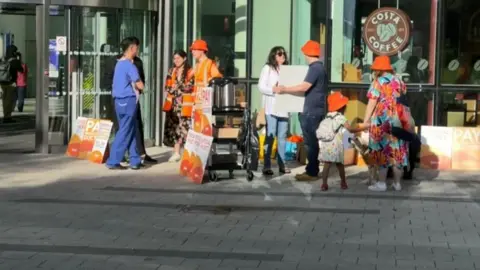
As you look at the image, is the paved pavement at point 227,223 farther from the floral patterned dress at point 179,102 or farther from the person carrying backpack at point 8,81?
the person carrying backpack at point 8,81

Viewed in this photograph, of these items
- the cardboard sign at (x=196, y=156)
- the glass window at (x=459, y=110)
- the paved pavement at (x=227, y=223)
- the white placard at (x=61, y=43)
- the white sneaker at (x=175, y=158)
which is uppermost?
the white placard at (x=61, y=43)

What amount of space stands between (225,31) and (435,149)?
4.19 metres

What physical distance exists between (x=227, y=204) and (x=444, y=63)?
572cm

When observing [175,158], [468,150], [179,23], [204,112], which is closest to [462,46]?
Result: [468,150]

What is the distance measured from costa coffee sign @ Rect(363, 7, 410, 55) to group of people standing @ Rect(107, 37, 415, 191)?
2436 mm

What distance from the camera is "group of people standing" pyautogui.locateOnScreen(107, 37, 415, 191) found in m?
11.0

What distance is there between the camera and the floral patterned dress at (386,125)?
11.0 meters

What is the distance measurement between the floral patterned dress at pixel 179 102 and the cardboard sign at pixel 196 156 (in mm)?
1169

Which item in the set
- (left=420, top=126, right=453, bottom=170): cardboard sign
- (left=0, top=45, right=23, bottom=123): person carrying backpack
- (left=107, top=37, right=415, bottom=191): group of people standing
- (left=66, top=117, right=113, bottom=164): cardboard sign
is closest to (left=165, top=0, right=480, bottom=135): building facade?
(left=420, top=126, right=453, bottom=170): cardboard sign

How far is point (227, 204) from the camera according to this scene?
1015 centimetres

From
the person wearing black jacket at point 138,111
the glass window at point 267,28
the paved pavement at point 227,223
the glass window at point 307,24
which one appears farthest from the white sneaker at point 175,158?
the glass window at point 307,24

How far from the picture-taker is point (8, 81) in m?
20.8

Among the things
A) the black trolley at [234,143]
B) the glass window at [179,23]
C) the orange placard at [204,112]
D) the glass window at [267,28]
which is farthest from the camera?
the glass window at [179,23]

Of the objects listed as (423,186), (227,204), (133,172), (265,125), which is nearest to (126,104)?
(133,172)
